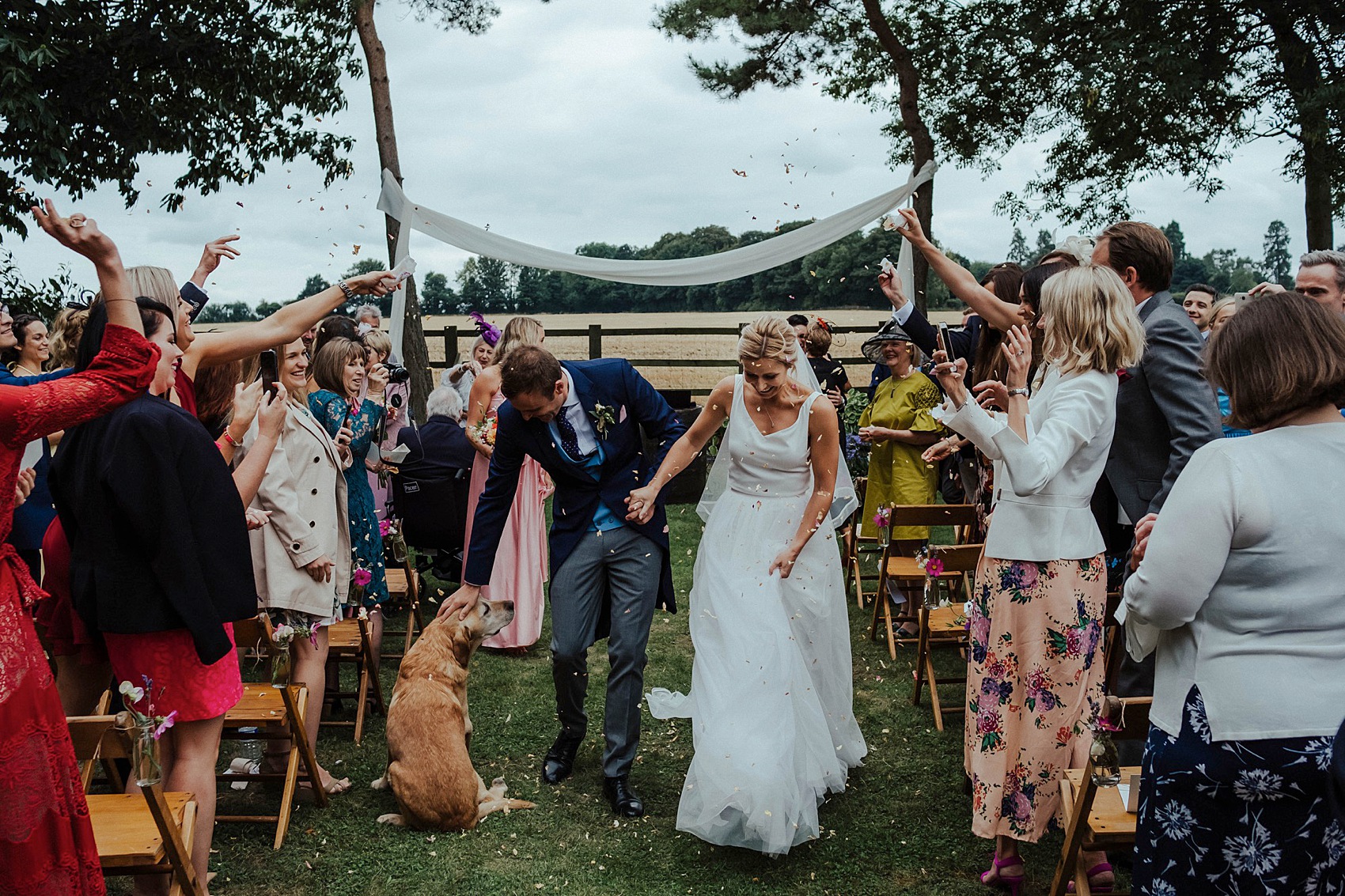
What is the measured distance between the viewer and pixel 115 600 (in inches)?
117

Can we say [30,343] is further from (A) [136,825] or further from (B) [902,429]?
(B) [902,429]

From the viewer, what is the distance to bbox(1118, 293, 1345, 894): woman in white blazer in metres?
2.05

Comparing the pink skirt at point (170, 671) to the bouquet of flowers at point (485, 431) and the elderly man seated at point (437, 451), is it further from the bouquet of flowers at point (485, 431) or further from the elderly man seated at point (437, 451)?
the elderly man seated at point (437, 451)

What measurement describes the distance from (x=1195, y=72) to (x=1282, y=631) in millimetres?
10582

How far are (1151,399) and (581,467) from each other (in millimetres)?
2288

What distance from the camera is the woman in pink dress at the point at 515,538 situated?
6.43 m

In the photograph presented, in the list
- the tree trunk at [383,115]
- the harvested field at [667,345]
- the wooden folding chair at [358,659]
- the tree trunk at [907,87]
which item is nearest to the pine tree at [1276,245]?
the harvested field at [667,345]

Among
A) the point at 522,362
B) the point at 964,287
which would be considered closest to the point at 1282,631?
the point at 964,287

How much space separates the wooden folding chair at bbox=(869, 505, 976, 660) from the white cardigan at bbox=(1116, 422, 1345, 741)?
3.56m

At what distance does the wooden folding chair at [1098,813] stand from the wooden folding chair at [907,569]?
101 inches

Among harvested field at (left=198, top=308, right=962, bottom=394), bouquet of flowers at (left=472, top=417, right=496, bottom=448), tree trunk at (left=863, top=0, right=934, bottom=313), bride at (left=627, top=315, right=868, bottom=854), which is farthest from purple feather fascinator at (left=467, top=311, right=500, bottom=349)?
harvested field at (left=198, top=308, right=962, bottom=394)

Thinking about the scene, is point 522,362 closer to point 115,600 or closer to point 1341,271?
point 115,600

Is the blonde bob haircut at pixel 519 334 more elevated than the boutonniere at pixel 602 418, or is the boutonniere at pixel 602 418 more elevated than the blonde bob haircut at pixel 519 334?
the blonde bob haircut at pixel 519 334

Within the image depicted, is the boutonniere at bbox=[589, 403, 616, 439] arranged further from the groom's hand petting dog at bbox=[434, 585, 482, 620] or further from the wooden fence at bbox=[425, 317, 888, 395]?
the wooden fence at bbox=[425, 317, 888, 395]
